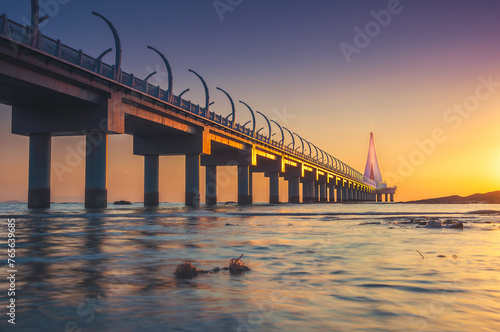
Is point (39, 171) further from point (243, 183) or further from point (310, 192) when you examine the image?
point (310, 192)

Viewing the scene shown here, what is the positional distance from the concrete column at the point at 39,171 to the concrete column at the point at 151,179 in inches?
821

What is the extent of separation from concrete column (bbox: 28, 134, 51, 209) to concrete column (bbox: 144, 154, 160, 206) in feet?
68.4

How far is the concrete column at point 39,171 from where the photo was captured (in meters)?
44.1

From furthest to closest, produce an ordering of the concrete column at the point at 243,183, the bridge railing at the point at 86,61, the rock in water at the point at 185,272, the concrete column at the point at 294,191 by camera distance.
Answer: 1. the concrete column at the point at 294,191
2. the concrete column at the point at 243,183
3. the bridge railing at the point at 86,61
4. the rock in water at the point at 185,272

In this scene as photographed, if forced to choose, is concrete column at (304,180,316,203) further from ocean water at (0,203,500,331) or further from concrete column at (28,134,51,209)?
ocean water at (0,203,500,331)

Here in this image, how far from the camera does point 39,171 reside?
146 ft

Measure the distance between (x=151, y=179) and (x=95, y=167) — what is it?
23.8 metres

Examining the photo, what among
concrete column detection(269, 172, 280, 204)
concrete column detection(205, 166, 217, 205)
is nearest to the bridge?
concrete column detection(205, 166, 217, 205)

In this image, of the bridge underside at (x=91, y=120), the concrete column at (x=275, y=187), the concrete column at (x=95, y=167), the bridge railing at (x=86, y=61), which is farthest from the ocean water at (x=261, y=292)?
the concrete column at (x=275, y=187)

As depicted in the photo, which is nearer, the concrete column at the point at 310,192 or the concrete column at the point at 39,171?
the concrete column at the point at 39,171

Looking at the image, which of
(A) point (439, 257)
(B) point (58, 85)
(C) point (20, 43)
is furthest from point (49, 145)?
(A) point (439, 257)

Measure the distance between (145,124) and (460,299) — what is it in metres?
51.6

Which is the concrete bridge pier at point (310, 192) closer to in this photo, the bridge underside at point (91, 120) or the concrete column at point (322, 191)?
the concrete column at point (322, 191)

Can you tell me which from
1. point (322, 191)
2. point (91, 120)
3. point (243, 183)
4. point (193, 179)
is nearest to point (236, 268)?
point (91, 120)
